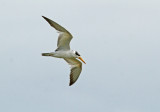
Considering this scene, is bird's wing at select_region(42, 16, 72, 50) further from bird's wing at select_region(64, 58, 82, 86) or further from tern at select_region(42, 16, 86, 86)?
bird's wing at select_region(64, 58, 82, 86)

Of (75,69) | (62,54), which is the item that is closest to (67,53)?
(62,54)

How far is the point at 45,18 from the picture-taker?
121ft

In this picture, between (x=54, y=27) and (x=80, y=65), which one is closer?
(x=54, y=27)

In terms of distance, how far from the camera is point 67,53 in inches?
1542

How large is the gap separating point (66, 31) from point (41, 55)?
238 centimetres

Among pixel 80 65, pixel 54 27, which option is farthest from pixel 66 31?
pixel 80 65

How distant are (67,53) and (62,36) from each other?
147cm

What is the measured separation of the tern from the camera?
3769cm

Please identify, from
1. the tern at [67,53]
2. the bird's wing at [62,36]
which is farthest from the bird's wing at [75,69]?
the bird's wing at [62,36]

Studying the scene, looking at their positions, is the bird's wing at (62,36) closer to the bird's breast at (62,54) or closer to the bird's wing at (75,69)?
the bird's breast at (62,54)

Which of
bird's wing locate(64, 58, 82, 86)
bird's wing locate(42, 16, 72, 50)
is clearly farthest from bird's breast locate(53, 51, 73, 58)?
bird's wing locate(64, 58, 82, 86)

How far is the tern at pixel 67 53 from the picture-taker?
37.7 metres

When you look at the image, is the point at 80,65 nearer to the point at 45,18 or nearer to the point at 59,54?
the point at 59,54

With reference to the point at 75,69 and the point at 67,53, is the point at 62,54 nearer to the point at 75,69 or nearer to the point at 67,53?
the point at 67,53
